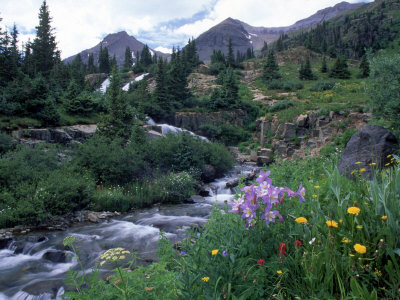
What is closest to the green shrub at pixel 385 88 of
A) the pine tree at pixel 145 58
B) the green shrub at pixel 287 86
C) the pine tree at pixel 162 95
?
the pine tree at pixel 162 95

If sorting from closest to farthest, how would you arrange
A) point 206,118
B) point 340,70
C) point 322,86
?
1. point 206,118
2. point 322,86
3. point 340,70

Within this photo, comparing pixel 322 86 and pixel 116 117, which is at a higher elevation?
pixel 322 86

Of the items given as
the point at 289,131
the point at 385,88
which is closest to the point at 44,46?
the point at 289,131

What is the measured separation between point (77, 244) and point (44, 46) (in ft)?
143

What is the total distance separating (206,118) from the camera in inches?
1094

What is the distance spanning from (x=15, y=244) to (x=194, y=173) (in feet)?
28.7

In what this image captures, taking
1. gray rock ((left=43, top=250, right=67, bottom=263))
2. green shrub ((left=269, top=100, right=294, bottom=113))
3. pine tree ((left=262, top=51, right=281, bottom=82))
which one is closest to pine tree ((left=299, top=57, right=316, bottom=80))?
pine tree ((left=262, top=51, right=281, bottom=82))

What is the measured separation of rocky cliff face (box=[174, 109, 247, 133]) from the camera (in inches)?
1072

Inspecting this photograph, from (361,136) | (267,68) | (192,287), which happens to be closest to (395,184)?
(192,287)

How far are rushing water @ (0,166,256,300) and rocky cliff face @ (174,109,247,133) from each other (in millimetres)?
17552

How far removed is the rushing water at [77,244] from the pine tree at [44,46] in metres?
36.8

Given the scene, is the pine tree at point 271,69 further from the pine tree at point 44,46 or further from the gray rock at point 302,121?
the pine tree at point 44,46

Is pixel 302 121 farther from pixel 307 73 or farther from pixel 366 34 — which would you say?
pixel 366 34

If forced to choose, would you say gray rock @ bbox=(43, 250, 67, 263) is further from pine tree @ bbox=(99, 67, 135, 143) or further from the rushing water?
pine tree @ bbox=(99, 67, 135, 143)
